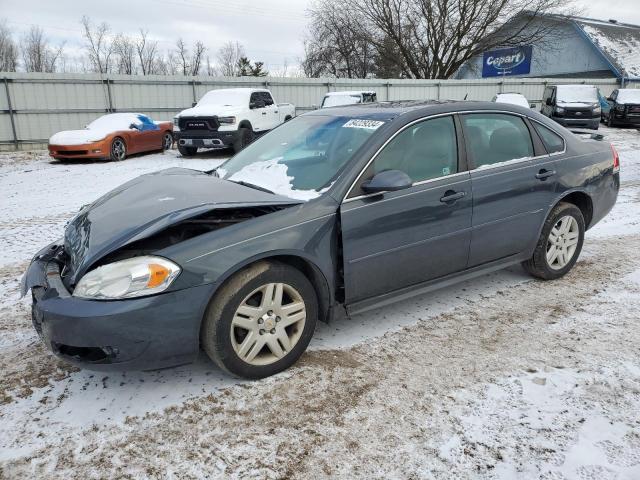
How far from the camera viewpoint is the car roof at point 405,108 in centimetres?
365

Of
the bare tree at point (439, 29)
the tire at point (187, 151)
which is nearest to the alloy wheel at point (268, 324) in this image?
the tire at point (187, 151)

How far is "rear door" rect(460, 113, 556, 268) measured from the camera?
378 centimetres

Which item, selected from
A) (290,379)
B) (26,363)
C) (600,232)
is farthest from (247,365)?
(600,232)

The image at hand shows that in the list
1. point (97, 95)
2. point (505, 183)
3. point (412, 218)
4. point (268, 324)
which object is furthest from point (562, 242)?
point (97, 95)

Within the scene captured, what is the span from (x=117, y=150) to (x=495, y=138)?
11253 mm

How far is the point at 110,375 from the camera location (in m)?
3.08

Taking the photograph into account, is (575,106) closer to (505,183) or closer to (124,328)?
(505,183)

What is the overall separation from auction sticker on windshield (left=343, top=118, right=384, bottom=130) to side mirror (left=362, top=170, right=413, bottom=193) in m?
0.45

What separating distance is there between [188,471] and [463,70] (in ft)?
166

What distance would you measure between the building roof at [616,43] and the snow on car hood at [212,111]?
30.8 metres

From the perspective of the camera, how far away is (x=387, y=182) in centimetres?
312

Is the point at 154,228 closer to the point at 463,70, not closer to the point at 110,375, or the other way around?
the point at 110,375

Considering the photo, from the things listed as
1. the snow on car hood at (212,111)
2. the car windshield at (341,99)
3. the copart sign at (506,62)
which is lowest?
the snow on car hood at (212,111)

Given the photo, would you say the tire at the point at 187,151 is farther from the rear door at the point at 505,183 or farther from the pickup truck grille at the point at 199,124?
the rear door at the point at 505,183
